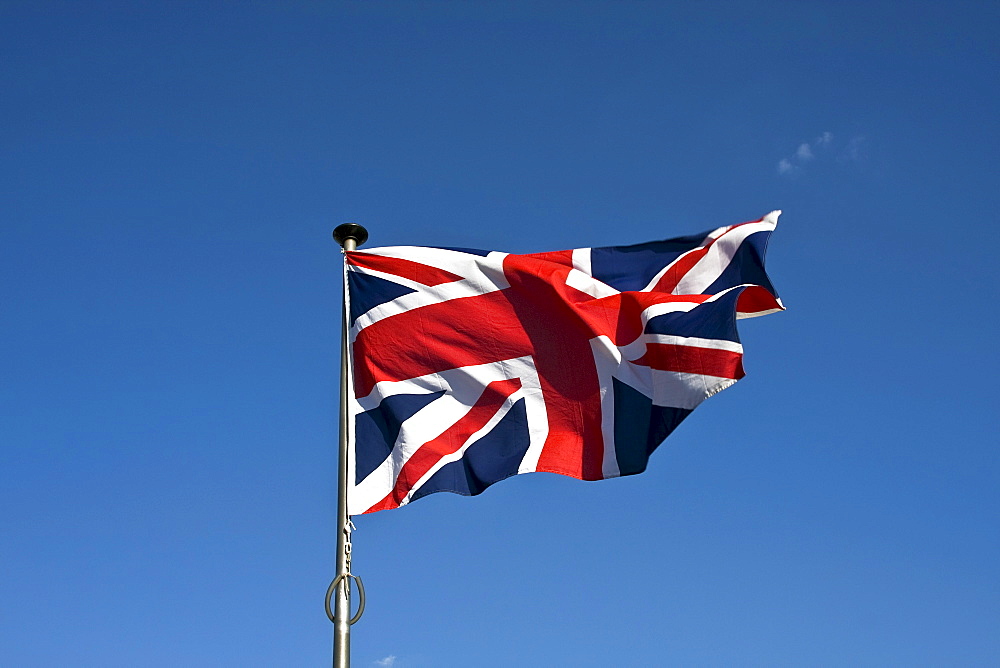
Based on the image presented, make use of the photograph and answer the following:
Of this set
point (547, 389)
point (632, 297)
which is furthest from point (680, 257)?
point (547, 389)

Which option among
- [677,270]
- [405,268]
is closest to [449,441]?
[405,268]

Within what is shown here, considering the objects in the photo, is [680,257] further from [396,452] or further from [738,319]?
[396,452]

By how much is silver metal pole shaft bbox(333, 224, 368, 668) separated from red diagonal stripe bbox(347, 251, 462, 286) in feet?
0.87

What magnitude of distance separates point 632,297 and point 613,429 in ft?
6.24

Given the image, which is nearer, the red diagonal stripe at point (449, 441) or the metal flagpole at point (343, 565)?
the metal flagpole at point (343, 565)

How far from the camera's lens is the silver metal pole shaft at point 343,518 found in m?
11.0

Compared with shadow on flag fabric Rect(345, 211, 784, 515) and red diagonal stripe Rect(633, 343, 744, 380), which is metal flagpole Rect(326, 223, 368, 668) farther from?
red diagonal stripe Rect(633, 343, 744, 380)

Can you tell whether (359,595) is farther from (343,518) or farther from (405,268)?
(405,268)

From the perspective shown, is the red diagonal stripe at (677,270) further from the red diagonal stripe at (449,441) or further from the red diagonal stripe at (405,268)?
the red diagonal stripe at (405,268)

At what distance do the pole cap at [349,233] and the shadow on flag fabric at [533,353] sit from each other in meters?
0.24

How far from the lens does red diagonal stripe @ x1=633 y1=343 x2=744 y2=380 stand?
1309cm

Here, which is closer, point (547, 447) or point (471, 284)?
point (547, 447)

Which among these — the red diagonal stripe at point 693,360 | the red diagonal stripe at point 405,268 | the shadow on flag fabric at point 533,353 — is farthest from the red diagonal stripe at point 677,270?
the red diagonal stripe at point 405,268

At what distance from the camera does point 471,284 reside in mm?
14680
